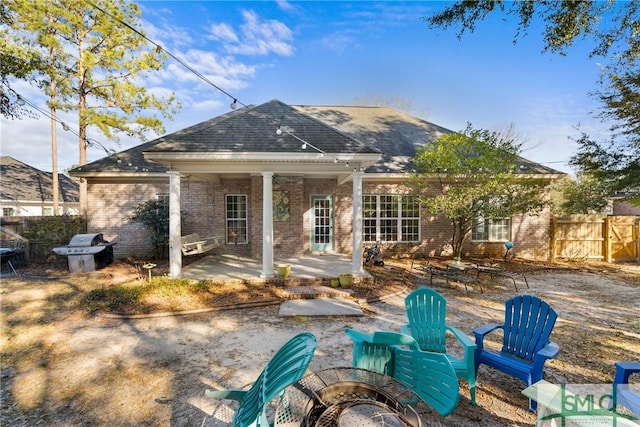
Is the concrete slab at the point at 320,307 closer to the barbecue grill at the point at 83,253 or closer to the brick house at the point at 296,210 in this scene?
the brick house at the point at 296,210

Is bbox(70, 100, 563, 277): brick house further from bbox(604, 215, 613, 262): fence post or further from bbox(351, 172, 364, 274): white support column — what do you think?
bbox(351, 172, 364, 274): white support column

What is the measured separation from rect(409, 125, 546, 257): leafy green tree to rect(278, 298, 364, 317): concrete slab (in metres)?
4.95

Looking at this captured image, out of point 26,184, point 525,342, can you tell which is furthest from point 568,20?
point 26,184

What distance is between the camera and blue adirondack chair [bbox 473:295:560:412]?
9.86ft

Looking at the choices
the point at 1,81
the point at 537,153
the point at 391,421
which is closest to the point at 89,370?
the point at 391,421

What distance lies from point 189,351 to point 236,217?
773 centimetres

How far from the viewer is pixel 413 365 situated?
2.83 m

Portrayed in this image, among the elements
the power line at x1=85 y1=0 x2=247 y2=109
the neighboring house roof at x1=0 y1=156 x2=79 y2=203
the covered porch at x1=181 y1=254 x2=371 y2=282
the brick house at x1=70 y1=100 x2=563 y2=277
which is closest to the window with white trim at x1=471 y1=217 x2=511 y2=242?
the brick house at x1=70 y1=100 x2=563 y2=277

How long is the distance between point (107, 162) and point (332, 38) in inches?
388

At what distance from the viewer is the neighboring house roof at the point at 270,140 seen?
24.7ft

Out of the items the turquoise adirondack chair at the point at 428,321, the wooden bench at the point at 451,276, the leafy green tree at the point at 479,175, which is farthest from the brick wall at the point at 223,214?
the turquoise adirondack chair at the point at 428,321

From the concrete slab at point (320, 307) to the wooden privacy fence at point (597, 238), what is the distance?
1050 cm

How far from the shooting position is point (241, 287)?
7.43 metres

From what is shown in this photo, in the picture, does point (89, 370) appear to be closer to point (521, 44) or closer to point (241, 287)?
point (241, 287)
